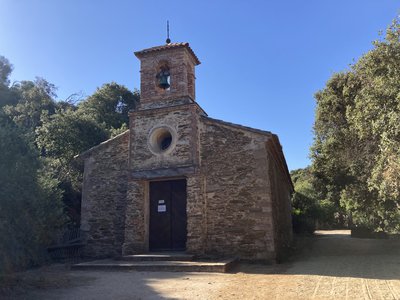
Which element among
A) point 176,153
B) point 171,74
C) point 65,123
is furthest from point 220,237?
point 65,123

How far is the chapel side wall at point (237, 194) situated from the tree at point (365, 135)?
3232 mm

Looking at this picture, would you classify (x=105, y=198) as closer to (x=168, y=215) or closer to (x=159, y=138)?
(x=168, y=215)

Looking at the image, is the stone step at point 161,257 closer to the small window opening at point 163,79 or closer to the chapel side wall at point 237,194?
the chapel side wall at point 237,194

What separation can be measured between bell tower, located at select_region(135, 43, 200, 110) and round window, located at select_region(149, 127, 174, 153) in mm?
951

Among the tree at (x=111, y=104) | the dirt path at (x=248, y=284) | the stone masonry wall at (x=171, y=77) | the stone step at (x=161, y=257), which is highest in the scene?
the tree at (x=111, y=104)

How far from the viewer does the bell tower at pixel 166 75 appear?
12727mm

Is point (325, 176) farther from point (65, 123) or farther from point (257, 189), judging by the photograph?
point (65, 123)

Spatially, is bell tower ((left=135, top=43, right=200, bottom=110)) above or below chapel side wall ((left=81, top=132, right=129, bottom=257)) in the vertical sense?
above

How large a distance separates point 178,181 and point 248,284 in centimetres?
553

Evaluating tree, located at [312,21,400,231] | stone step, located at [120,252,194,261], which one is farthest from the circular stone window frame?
tree, located at [312,21,400,231]

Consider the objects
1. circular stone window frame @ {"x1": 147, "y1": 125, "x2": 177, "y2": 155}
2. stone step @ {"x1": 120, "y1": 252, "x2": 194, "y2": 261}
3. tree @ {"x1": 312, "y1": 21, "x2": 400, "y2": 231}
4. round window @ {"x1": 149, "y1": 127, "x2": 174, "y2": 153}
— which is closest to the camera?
tree @ {"x1": 312, "y1": 21, "x2": 400, "y2": 231}

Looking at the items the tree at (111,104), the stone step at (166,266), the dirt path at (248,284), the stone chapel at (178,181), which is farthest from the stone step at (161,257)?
the tree at (111,104)

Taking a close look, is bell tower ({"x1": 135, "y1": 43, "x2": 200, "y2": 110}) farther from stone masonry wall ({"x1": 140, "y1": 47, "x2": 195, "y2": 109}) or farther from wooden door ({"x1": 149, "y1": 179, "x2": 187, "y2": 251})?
wooden door ({"x1": 149, "y1": 179, "x2": 187, "y2": 251})

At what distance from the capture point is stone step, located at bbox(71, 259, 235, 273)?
31.1 ft
